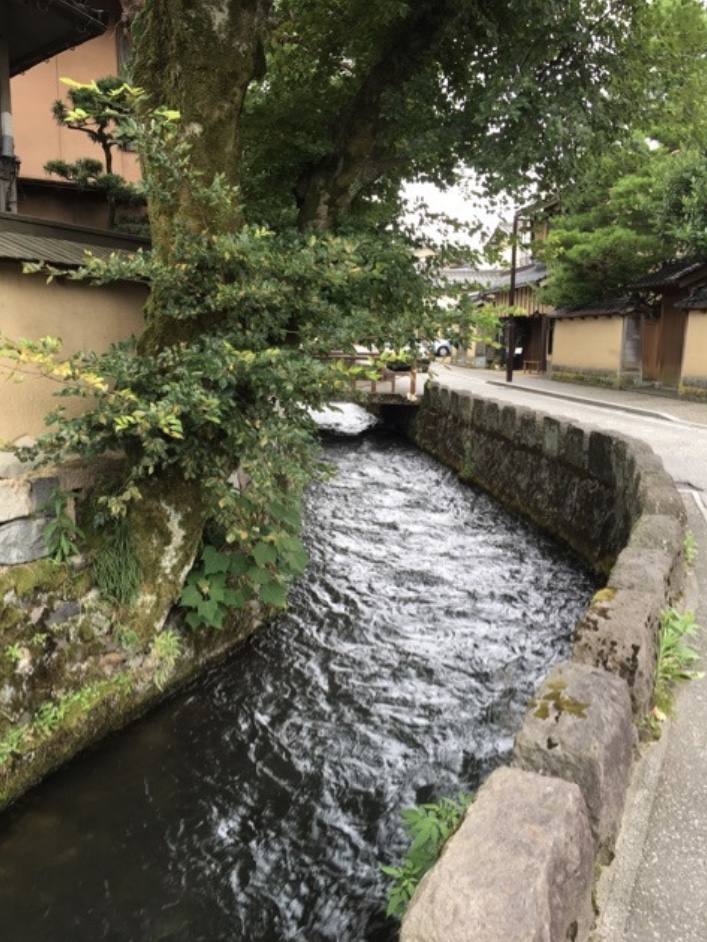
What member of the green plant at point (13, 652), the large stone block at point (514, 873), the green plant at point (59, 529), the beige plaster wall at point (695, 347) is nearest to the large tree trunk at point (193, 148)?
the green plant at point (59, 529)

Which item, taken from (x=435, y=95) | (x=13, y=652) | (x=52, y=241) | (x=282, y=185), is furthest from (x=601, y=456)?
(x=13, y=652)

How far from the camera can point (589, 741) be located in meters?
2.68

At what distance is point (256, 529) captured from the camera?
5934 millimetres

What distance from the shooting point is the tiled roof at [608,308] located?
24.6 m

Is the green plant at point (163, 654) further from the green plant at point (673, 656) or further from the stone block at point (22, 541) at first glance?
the green plant at point (673, 656)

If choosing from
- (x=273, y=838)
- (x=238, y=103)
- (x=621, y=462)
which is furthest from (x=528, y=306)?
(x=273, y=838)

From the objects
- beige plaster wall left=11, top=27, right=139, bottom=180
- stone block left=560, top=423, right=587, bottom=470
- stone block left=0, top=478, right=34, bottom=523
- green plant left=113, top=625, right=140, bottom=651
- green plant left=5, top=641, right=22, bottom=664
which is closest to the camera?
green plant left=5, top=641, right=22, bottom=664

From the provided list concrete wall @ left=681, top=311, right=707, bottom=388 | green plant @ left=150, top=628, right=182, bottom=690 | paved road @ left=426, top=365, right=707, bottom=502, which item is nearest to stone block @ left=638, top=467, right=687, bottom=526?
paved road @ left=426, top=365, right=707, bottom=502

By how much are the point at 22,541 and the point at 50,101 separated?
12.5m

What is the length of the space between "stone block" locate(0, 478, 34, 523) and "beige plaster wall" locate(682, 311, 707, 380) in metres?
20.6

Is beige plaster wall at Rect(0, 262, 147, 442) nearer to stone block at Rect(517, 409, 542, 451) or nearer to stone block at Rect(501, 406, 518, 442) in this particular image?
stone block at Rect(517, 409, 542, 451)

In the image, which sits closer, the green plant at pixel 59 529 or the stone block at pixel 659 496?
the green plant at pixel 59 529

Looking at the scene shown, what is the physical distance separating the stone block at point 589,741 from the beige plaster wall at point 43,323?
439 centimetres

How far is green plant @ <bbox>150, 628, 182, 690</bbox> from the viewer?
590 centimetres
